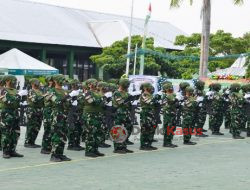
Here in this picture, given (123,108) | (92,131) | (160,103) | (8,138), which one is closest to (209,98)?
(160,103)

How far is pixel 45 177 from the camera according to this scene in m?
8.75

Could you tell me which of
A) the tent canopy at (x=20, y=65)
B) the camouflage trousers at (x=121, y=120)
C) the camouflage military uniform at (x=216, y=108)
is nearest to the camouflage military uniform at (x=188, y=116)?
the camouflage trousers at (x=121, y=120)

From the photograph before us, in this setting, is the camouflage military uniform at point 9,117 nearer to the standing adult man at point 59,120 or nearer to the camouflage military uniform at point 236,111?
the standing adult man at point 59,120

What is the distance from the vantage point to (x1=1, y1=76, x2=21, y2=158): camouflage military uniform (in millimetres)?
A: 10688

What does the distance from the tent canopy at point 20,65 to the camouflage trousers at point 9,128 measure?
39.3 ft

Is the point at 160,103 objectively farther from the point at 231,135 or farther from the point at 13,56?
the point at 13,56

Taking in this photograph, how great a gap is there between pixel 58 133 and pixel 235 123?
7059 millimetres

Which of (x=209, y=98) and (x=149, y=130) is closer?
(x=149, y=130)

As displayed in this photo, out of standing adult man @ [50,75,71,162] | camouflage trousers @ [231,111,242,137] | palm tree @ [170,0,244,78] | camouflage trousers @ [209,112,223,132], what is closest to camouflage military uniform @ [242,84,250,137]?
camouflage trousers @ [231,111,242,137]

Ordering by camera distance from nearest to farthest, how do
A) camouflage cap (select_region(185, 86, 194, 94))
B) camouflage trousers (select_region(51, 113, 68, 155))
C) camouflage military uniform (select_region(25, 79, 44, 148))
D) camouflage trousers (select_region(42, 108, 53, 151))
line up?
1. camouflage trousers (select_region(51, 113, 68, 155))
2. camouflage trousers (select_region(42, 108, 53, 151))
3. camouflage military uniform (select_region(25, 79, 44, 148))
4. camouflage cap (select_region(185, 86, 194, 94))

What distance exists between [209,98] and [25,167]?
27.9 feet

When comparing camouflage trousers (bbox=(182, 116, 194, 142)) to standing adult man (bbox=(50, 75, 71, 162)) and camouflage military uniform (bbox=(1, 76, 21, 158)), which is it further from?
camouflage military uniform (bbox=(1, 76, 21, 158))

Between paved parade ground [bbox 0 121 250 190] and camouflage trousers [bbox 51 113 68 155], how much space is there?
13.4 inches

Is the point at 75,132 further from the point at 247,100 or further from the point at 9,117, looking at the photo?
the point at 247,100
